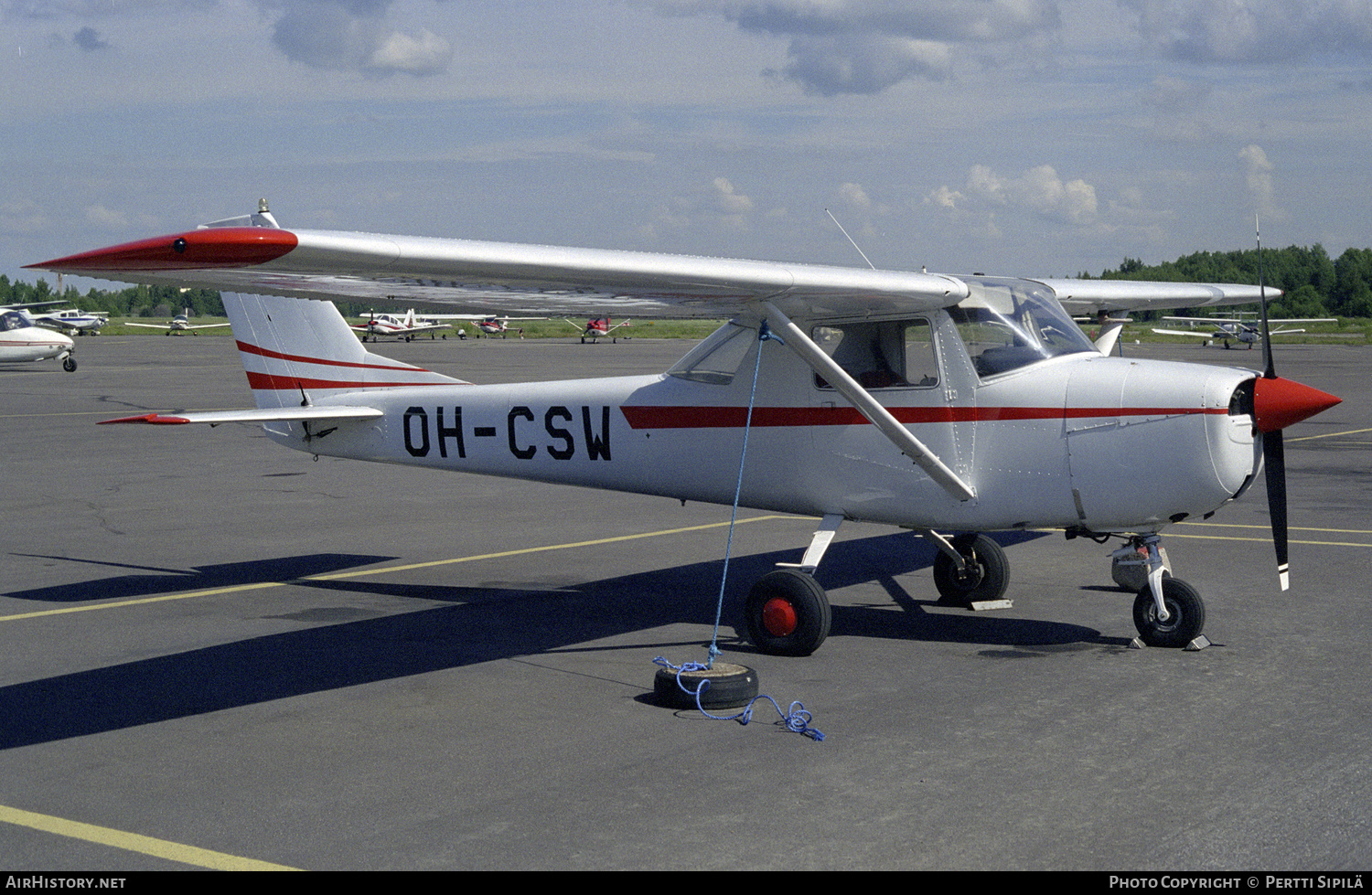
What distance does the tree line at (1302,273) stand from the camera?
138750mm

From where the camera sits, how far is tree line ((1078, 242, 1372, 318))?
138750 millimetres

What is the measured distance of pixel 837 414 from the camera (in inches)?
342

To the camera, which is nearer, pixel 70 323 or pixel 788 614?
pixel 788 614

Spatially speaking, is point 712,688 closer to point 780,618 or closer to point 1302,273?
point 780,618

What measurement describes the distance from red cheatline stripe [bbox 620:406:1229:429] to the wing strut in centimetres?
26

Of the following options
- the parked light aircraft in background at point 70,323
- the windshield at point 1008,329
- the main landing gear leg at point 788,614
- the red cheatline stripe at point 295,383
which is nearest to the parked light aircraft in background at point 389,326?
the parked light aircraft in background at point 70,323

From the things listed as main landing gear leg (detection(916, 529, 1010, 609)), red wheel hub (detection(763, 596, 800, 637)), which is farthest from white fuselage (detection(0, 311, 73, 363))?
red wheel hub (detection(763, 596, 800, 637))

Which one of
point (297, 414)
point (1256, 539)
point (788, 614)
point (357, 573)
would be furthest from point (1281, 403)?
point (357, 573)

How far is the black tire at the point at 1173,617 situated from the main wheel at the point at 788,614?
1.98 meters

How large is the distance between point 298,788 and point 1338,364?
185ft

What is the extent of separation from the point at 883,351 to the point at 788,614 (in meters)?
1.92

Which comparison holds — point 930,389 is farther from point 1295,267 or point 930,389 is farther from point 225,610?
point 1295,267

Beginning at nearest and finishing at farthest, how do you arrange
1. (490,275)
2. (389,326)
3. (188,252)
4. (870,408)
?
(188,252) < (490,275) < (870,408) < (389,326)
